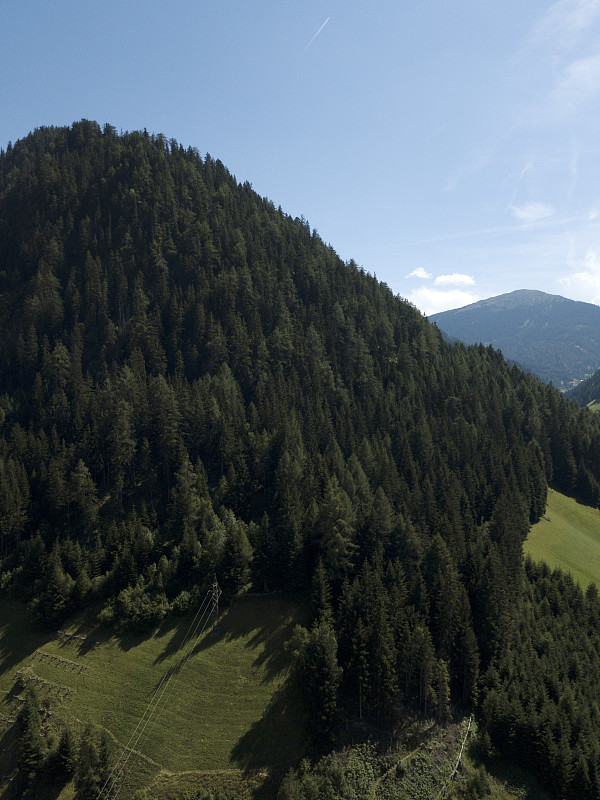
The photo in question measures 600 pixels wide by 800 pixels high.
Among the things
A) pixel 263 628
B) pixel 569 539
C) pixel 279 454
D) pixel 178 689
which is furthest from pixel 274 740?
pixel 569 539

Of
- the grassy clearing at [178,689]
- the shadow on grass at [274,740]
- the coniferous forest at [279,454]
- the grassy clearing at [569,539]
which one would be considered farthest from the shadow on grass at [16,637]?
the grassy clearing at [569,539]

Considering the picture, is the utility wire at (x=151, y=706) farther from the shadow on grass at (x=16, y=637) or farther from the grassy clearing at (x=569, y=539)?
the grassy clearing at (x=569, y=539)

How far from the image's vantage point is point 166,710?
155 feet

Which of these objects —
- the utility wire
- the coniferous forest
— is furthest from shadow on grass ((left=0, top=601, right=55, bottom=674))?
the utility wire

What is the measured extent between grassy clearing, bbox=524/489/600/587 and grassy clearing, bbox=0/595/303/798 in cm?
5398

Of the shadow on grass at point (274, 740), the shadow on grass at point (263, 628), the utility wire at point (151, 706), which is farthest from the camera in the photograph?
the shadow on grass at point (263, 628)

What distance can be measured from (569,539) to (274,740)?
246ft

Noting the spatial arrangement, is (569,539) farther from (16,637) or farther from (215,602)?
(16,637)

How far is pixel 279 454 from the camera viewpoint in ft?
282

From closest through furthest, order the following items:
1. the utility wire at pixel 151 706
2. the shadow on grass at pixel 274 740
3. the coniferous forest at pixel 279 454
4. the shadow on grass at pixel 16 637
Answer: the utility wire at pixel 151 706
the shadow on grass at pixel 274 740
the coniferous forest at pixel 279 454
the shadow on grass at pixel 16 637

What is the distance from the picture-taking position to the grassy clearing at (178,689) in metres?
43.4

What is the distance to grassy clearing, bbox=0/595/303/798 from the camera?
143 ft

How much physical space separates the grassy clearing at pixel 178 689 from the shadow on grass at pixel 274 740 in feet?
0.32

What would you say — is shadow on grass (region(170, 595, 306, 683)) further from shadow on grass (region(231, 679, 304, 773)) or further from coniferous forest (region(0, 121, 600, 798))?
shadow on grass (region(231, 679, 304, 773))
